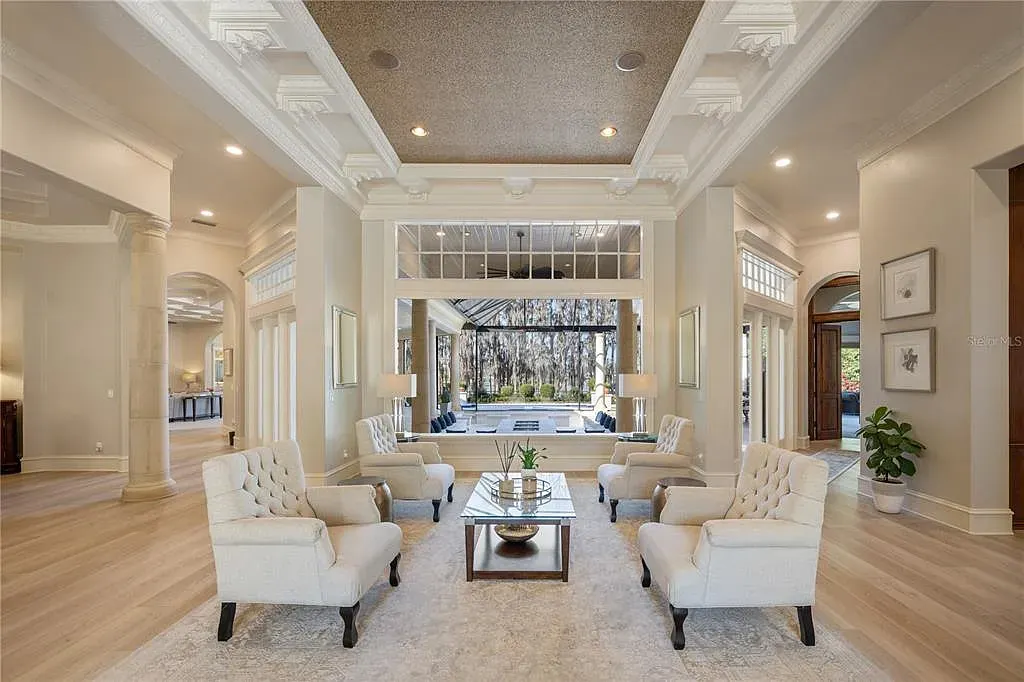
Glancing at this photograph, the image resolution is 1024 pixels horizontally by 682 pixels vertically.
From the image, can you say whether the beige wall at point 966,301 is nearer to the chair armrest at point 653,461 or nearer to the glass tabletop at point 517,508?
the chair armrest at point 653,461

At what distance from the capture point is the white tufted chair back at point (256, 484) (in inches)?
109

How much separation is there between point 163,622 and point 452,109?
4.05m

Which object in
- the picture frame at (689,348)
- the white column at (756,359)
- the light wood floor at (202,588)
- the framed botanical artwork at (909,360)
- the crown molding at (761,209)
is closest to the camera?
the light wood floor at (202,588)

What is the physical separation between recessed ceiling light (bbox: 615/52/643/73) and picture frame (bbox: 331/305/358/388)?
3.58 meters

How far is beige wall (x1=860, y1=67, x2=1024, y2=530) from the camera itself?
14.0ft

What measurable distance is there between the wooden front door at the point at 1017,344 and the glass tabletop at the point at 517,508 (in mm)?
3581

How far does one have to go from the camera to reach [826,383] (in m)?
10.1

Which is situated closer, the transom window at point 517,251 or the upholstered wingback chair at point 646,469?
the upholstered wingback chair at point 646,469

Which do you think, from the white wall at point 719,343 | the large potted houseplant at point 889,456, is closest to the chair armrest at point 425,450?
the white wall at point 719,343

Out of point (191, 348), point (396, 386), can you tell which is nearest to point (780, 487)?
point (396, 386)

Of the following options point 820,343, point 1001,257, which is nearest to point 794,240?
point 820,343

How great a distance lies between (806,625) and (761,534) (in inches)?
20.9

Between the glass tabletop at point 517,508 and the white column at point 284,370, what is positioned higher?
the white column at point 284,370

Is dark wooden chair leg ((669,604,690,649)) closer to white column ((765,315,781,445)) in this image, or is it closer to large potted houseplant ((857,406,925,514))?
large potted houseplant ((857,406,925,514))
